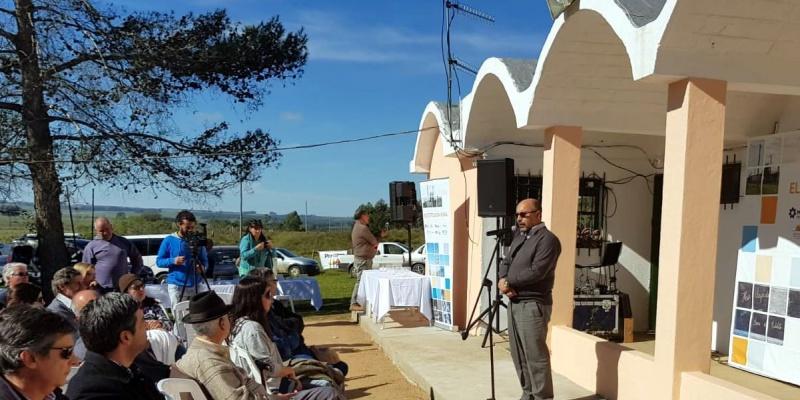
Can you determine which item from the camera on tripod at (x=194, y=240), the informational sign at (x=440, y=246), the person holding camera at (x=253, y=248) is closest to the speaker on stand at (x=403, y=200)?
the informational sign at (x=440, y=246)

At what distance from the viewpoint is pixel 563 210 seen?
5.28 meters

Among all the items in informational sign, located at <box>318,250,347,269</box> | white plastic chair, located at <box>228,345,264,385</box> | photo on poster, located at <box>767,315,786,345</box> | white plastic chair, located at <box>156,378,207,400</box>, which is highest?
white plastic chair, located at <box>156,378,207,400</box>

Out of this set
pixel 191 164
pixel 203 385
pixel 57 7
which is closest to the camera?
pixel 203 385

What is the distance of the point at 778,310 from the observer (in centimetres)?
539

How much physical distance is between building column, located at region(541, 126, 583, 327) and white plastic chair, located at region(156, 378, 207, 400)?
3433 millimetres

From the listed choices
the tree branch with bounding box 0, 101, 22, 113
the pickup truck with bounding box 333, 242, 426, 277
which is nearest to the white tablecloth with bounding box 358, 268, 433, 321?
the tree branch with bounding box 0, 101, 22, 113

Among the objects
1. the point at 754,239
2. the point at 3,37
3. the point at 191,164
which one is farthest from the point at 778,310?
the point at 3,37

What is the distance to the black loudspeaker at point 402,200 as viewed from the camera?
9.01 metres

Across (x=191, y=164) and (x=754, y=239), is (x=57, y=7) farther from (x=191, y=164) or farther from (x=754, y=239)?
(x=754, y=239)

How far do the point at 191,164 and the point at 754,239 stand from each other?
8095 mm

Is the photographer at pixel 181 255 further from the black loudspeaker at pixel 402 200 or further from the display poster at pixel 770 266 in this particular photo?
the display poster at pixel 770 266

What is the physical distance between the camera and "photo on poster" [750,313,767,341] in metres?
5.53

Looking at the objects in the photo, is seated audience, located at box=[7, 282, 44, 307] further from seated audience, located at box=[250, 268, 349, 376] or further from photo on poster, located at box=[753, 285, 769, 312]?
photo on poster, located at box=[753, 285, 769, 312]

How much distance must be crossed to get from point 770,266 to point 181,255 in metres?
5.77
